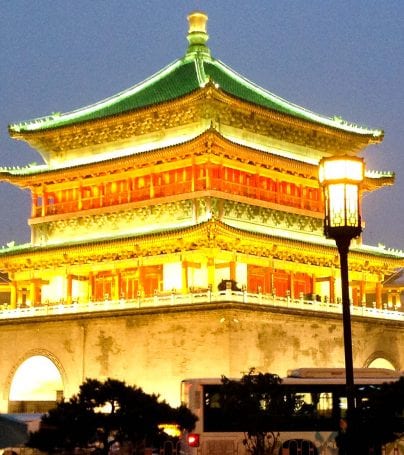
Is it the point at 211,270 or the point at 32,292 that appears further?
the point at 32,292

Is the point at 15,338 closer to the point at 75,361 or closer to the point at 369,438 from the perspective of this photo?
the point at 75,361

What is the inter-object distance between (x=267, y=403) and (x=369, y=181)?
23.3 meters

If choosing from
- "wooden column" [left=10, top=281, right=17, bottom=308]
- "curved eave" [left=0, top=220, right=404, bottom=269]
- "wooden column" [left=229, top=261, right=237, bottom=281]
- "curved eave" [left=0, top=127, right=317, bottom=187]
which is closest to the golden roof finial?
"curved eave" [left=0, top=127, right=317, bottom=187]

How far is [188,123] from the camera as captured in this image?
145ft

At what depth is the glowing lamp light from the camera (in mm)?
15695

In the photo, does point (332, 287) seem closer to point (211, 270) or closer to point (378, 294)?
point (378, 294)

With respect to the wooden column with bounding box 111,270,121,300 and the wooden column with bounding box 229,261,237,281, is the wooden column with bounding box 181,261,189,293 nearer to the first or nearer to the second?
the wooden column with bounding box 229,261,237,281

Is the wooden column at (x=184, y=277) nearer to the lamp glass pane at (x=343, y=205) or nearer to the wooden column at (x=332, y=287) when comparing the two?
the wooden column at (x=332, y=287)

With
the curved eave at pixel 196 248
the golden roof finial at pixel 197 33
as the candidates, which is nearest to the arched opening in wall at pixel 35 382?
the curved eave at pixel 196 248

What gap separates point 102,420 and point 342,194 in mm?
7231

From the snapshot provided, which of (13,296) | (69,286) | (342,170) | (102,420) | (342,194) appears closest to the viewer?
(342,194)

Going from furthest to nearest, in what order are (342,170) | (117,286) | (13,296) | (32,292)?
1. (13,296)
2. (32,292)
3. (117,286)
4. (342,170)

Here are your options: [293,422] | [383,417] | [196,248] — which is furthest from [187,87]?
[383,417]

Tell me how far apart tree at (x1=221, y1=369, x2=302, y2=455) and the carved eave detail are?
17.5m
